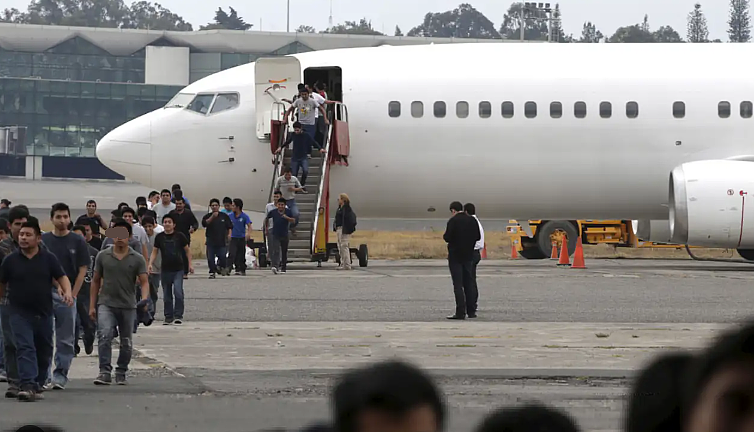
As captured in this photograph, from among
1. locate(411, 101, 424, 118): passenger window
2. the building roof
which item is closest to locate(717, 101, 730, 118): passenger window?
locate(411, 101, 424, 118): passenger window

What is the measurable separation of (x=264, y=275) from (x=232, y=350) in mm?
10756

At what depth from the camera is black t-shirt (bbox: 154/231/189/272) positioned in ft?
50.1

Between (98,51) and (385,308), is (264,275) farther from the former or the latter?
(98,51)

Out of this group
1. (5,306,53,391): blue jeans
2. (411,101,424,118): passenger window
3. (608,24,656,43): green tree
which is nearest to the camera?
A: (5,306,53,391): blue jeans

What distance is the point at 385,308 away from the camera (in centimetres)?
1723

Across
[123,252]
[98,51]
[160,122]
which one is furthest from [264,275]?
[98,51]

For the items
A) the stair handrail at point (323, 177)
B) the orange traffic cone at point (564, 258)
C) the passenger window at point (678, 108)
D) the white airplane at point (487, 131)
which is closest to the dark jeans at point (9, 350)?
the stair handrail at point (323, 177)

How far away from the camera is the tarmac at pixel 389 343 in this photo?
920 cm

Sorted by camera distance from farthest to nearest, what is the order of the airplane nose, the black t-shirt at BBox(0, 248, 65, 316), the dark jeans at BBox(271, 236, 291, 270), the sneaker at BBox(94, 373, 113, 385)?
the airplane nose, the dark jeans at BBox(271, 236, 291, 270), the sneaker at BBox(94, 373, 113, 385), the black t-shirt at BBox(0, 248, 65, 316)

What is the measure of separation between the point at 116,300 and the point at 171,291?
457 cm

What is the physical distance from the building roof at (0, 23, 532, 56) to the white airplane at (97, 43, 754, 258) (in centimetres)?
7054

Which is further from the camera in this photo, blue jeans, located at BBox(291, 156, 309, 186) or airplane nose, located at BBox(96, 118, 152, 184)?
airplane nose, located at BBox(96, 118, 152, 184)

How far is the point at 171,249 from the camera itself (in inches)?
603

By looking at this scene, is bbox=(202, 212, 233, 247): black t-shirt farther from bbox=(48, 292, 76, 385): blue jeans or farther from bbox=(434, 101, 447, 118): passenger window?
bbox=(48, 292, 76, 385): blue jeans
